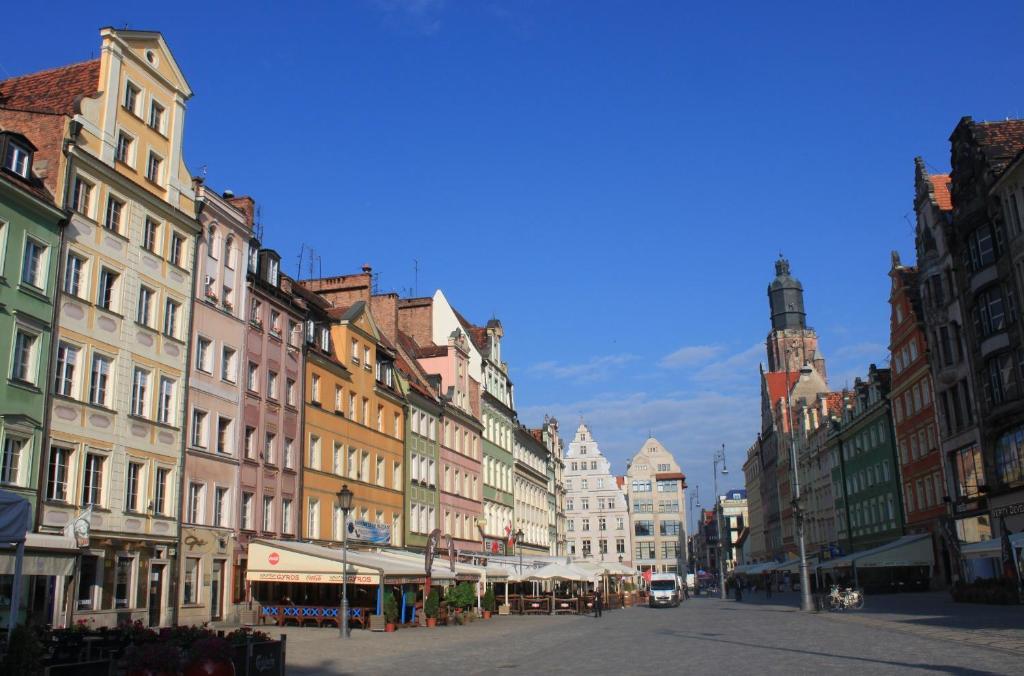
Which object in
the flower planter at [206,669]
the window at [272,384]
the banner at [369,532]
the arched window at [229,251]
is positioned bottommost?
the flower planter at [206,669]

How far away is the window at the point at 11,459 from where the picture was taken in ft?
82.0

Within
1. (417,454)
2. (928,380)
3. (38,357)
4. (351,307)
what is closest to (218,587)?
(38,357)

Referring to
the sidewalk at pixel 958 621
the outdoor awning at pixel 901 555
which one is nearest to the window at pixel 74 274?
the sidewalk at pixel 958 621

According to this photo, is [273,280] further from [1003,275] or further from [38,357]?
[1003,275]

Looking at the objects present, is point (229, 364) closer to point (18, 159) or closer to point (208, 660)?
point (18, 159)

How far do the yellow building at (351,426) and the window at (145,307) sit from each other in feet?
35.7

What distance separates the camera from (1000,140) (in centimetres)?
4784

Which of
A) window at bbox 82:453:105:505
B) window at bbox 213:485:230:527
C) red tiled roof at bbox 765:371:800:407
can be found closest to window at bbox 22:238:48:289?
window at bbox 82:453:105:505

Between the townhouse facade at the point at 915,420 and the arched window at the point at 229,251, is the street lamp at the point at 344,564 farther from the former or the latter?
the townhouse facade at the point at 915,420

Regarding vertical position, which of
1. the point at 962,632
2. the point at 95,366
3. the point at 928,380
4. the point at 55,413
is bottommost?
the point at 962,632

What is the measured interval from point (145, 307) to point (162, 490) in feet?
20.5

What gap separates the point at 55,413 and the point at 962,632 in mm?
26143

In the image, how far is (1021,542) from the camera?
37875 mm

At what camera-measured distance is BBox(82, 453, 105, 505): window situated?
28109mm
